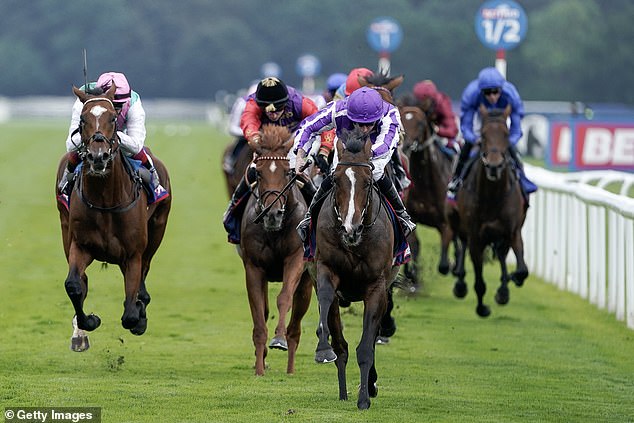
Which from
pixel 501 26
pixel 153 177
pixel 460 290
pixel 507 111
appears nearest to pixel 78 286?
pixel 153 177

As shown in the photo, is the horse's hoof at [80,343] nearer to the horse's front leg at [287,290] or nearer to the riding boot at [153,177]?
the riding boot at [153,177]

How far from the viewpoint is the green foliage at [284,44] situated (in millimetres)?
65375

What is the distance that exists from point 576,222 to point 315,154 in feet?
18.5

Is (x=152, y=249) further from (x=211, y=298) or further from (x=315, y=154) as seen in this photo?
(x=211, y=298)

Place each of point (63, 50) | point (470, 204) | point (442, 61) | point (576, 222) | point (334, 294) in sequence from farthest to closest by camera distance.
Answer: point (63, 50), point (442, 61), point (576, 222), point (470, 204), point (334, 294)

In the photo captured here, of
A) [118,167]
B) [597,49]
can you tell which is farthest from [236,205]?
[597,49]

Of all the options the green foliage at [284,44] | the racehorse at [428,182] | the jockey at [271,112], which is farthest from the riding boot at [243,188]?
the green foliage at [284,44]

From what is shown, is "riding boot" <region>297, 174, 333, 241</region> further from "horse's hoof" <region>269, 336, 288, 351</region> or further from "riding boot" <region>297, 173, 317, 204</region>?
"riding boot" <region>297, 173, 317, 204</region>

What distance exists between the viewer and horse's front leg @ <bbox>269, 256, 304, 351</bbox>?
9164 millimetres

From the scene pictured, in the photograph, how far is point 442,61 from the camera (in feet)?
228

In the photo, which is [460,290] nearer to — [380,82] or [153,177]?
[380,82]

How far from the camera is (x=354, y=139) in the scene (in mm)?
7969

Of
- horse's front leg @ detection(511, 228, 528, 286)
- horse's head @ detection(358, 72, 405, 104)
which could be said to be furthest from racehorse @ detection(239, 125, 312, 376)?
horse's front leg @ detection(511, 228, 528, 286)

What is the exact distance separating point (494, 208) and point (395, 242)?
410cm
